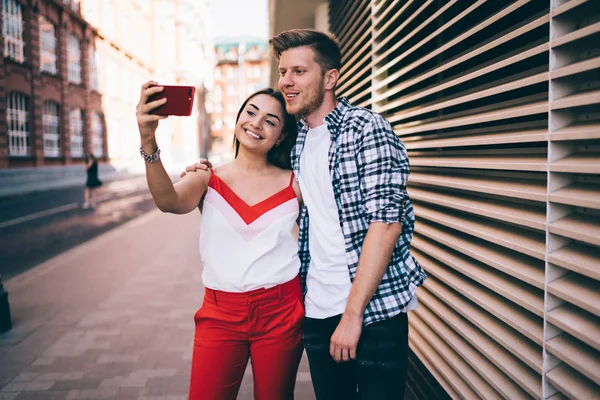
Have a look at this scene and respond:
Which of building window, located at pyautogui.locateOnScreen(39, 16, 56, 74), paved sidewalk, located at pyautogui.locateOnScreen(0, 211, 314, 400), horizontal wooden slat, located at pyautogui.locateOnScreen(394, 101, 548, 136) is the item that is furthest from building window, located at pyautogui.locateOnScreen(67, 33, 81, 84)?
horizontal wooden slat, located at pyautogui.locateOnScreen(394, 101, 548, 136)

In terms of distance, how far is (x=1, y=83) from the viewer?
2106 cm

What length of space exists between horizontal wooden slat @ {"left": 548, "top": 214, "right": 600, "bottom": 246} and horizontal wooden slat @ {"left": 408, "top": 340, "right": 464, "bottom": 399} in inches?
43.8

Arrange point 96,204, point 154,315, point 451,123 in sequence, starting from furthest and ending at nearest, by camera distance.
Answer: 1. point 96,204
2. point 154,315
3. point 451,123

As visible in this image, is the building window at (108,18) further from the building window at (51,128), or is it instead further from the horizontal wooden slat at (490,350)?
the horizontal wooden slat at (490,350)

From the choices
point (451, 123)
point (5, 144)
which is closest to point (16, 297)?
point (451, 123)

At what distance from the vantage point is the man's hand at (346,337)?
1760 millimetres

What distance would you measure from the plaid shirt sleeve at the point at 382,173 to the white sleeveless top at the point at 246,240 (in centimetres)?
48

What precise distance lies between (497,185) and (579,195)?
1.97 ft

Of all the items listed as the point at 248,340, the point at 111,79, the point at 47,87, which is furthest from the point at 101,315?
the point at 111,79

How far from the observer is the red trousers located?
6.89 ft

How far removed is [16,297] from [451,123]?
547 centimetres

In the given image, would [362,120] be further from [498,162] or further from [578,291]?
[578,291]

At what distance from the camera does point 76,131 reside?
29.6 metres

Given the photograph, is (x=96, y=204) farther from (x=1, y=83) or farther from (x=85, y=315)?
(x=85, y=315)
